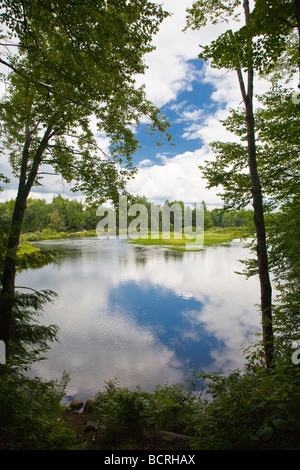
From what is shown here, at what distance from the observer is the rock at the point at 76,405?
23.6ft

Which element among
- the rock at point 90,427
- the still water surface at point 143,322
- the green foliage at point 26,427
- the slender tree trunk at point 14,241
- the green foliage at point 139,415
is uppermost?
the slender tree trunk at point 14,241

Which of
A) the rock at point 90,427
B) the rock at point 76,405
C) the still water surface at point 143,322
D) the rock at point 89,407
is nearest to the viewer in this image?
the rock at point 90,427

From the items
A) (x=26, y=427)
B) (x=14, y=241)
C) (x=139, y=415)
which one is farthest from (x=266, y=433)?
(x=14, y=241)

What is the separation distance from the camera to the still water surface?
9.51 meters

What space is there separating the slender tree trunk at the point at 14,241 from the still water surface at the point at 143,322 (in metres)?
1.67

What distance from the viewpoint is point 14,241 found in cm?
680

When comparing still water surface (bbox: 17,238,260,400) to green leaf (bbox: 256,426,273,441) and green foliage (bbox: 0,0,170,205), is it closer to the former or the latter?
green foliage (bbox: 0,0,170,205)

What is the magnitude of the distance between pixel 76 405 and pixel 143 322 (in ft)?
23.4

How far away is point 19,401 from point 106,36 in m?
6.10

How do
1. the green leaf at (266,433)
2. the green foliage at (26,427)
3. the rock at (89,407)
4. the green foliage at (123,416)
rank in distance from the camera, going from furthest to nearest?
the rock at (89,407)
the green foliage at (123,416)
the green foliage at (26,427)
the green leaf at (266,433)

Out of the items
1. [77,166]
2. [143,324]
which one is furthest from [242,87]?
[143,324]

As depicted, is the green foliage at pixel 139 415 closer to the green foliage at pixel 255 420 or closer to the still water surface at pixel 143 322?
the green foliage at pixel 255 420

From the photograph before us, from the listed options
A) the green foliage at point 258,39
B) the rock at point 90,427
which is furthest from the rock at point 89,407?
the green foliage at point 258,39

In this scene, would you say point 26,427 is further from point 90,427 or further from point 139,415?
point 90,427
